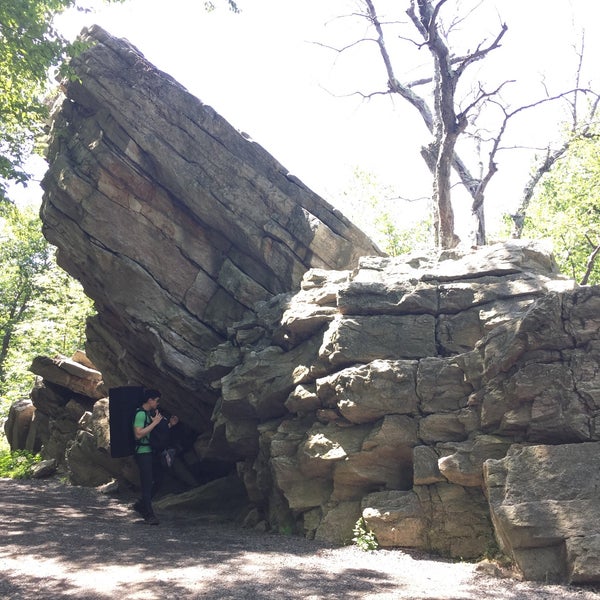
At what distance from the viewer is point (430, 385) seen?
9766 millimetres

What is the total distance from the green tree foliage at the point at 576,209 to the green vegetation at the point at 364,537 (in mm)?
17409

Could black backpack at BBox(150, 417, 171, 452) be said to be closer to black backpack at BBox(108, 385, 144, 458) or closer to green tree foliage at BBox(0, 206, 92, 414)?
black backpack at BBox(108, 385, 144, 458)

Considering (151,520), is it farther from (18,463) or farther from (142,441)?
(18,463)

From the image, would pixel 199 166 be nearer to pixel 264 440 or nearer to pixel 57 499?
Answer: pixel 264 440

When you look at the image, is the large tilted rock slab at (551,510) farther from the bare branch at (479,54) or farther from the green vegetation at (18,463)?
the green vegetation at (18,463)

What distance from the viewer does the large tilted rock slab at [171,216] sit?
582 inches

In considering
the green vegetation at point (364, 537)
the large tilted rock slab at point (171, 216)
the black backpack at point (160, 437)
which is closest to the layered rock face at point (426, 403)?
the green vegetation at point (364, 537)

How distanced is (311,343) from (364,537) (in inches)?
163

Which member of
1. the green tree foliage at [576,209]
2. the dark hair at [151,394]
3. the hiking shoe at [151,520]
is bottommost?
the hiking shoe at [151,520]

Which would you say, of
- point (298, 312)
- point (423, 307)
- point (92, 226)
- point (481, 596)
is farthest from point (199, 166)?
point (481, 596)

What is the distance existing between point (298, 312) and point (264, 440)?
2797 millimetres

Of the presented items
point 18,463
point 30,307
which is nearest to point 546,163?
point 18,463

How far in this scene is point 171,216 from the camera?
606 inches

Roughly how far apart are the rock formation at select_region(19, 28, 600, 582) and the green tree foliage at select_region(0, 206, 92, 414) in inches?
594
